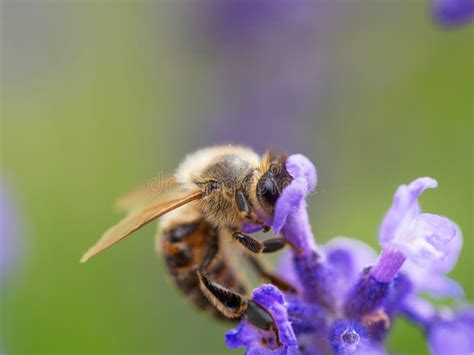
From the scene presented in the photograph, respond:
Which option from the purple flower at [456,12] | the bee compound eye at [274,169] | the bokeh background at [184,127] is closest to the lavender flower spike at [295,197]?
the bee compound eye at [274,169]

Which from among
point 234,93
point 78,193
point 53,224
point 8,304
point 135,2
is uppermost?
point 135,2

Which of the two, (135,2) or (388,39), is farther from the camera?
(135,2)

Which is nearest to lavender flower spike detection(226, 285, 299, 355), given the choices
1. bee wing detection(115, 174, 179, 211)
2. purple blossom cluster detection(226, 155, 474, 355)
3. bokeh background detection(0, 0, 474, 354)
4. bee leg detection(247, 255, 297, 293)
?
purple blossom cluster detection(226, 155, 474, 355)

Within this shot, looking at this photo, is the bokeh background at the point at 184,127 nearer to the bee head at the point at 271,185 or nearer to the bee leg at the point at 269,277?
the bee leg at the point at 269,277

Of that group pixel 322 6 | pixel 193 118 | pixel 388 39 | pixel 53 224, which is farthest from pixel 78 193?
pixel 388 39

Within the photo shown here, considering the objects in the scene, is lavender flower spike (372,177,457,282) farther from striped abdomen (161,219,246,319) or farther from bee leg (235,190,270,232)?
striped abdomen (161,219,246,319)

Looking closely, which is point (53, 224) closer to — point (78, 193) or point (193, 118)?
point (78, 193)

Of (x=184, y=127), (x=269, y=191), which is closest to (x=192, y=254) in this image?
(x=269, y=191)
